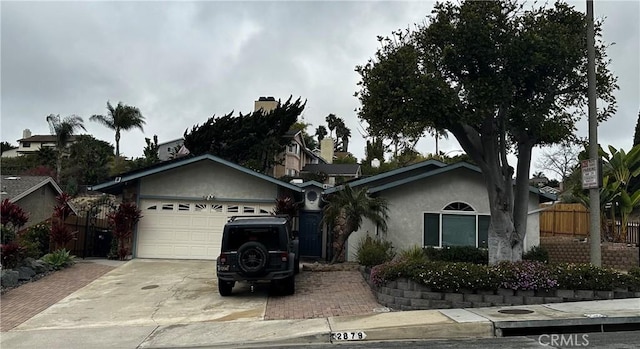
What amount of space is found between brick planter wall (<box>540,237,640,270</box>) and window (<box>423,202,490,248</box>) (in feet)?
10.2

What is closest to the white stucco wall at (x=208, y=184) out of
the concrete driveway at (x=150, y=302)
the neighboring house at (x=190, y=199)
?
the neighboring house at (x=190, y=199)

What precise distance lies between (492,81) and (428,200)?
6989 mm

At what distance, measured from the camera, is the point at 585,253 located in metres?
17.5

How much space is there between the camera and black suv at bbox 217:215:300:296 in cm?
1148

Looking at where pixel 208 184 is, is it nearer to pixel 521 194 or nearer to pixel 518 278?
pixel 521 194

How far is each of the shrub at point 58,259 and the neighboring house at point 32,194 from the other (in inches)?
351

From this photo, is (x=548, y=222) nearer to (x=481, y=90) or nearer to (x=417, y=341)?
(x=481, y=90)

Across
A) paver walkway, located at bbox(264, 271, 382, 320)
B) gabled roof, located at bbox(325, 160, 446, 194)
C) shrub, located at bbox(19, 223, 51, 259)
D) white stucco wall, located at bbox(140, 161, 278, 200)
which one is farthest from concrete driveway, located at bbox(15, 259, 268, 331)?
gabled roof, located at bbox(325, 160, 446, 194)

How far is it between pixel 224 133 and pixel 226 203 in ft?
65.8

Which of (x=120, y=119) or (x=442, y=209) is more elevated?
(x=120, y=119)

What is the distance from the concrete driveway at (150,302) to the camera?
406 inches

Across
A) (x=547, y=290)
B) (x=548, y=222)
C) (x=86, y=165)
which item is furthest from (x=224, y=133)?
(x=547, y=290)

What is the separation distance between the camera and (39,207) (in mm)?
26297

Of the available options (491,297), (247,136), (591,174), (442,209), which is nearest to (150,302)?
(491,297)
